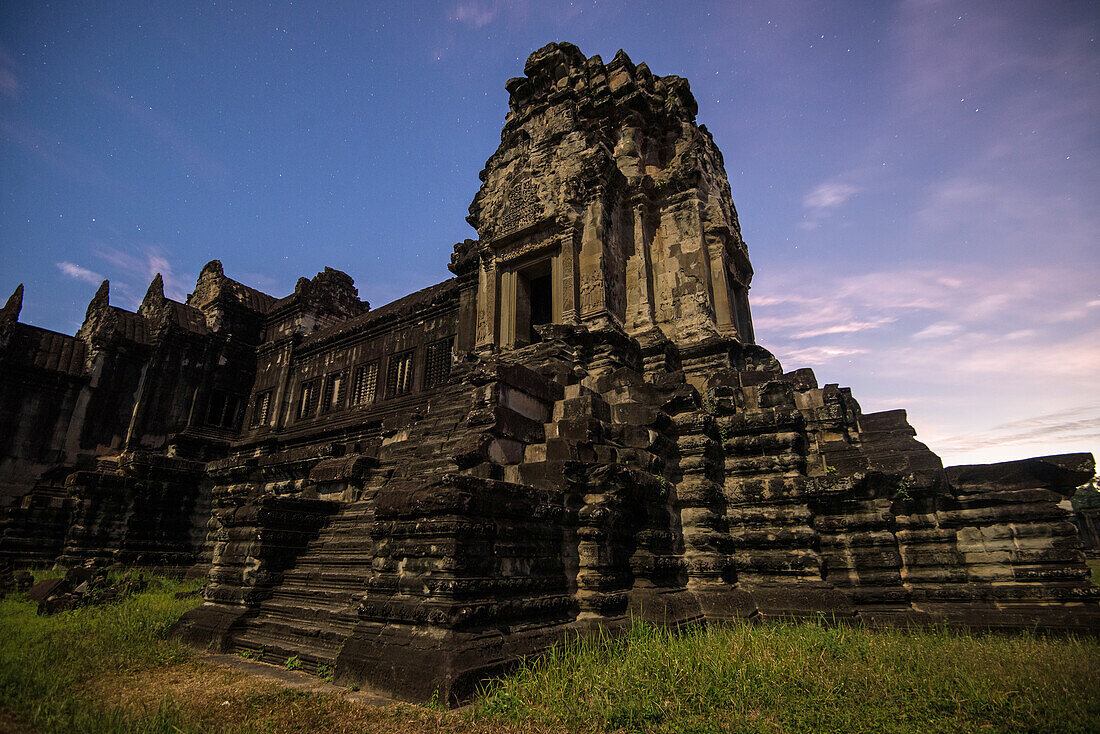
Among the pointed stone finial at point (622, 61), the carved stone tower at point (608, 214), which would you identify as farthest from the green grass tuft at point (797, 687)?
the pointed stone finial at point (622, 61)

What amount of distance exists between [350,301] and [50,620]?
51.8 feet

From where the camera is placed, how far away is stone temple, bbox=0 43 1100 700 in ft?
17.5

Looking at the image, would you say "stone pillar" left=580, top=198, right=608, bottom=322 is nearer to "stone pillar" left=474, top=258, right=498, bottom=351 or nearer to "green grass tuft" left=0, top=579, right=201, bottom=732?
"stone pillar" left=474, top=258, right=498, bottom=351

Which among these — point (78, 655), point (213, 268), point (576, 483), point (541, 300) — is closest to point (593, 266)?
point (541, 300)

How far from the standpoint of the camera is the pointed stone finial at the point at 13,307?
1928 cm

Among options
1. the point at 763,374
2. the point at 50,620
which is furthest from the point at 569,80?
the point at 50,620

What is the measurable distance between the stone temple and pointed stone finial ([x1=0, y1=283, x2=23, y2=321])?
6.24m

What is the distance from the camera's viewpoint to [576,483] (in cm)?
644

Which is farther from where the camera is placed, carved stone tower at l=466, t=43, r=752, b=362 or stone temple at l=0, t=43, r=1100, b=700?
carved stone tower at l=466, t=43, r=752, b=362

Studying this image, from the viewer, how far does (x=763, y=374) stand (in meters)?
9.23

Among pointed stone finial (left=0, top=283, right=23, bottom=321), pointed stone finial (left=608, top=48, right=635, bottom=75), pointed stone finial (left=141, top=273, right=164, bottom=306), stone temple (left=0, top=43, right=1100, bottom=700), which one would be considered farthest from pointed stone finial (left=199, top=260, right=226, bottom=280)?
pointed stone finial (left=608, top=48, right=635, bottom=75)

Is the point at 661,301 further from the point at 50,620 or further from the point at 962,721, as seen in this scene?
the point at 50,620

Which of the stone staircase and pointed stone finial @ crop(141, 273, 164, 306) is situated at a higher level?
pointed stone finial @ crop(141, 273, 164, 306)

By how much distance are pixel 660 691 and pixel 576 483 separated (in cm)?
258
